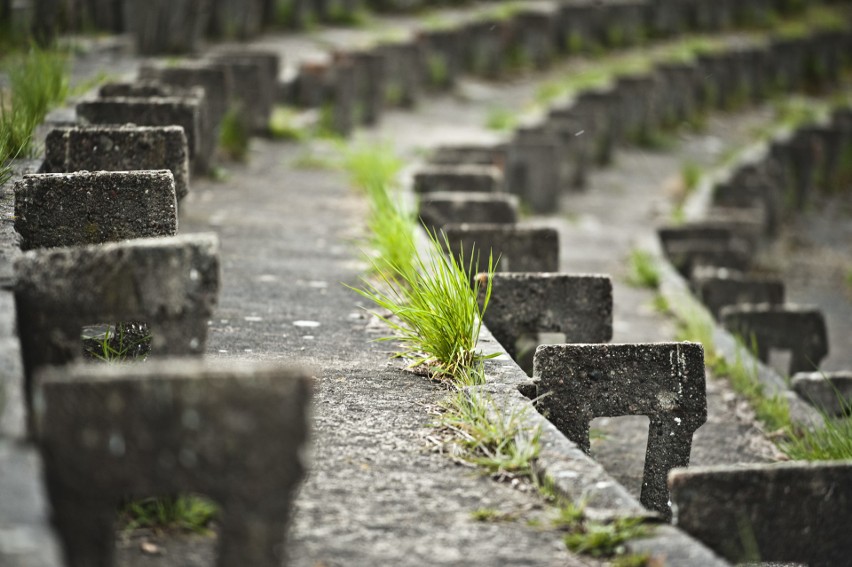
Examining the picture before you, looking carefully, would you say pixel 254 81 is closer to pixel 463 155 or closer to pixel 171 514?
pixel 463 155

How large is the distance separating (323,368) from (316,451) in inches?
29.7

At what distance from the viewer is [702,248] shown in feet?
29.8

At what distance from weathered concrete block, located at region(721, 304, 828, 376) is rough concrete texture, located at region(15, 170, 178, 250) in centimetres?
407

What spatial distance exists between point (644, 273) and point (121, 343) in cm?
507

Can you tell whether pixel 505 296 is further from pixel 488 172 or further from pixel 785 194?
pixel 785 194

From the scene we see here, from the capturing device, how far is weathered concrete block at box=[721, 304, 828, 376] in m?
6.69

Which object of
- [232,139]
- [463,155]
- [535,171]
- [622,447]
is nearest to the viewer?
[622,447]

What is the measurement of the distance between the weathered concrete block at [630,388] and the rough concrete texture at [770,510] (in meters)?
0.70

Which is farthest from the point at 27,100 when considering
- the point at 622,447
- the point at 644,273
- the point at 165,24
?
the point at 165,24

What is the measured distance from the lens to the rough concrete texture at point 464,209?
22.0 feet

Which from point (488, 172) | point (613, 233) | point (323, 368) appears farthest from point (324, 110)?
point (323, 368)

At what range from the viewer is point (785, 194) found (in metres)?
13.9

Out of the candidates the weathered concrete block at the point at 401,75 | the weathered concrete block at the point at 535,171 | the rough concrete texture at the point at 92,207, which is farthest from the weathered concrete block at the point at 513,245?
the weathered concrete block at the point at 401,75

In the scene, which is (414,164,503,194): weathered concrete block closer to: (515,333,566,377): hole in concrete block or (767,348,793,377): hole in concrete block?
(767,348,793,377): hole in concrete block
